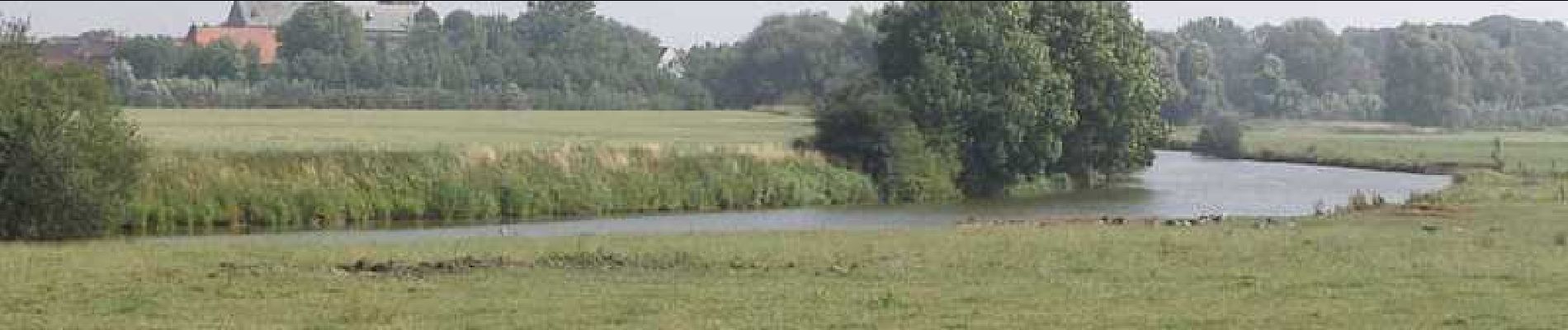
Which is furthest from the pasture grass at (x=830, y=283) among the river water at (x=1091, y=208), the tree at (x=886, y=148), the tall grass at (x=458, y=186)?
the tree at (x=886, y=148)

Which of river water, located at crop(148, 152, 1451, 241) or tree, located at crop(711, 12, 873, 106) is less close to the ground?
tree, located at crop(711, 12, 873, 106)

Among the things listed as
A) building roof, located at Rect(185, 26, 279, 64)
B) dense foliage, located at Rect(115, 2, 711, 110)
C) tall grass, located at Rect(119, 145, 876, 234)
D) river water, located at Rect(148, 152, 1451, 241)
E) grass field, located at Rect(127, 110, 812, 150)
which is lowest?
river water, located at Rect(148, 152, 1451, 241)

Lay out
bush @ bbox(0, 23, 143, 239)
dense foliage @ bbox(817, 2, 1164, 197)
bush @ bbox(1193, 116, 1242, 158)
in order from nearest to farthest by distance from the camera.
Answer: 1. bush @ bbox(0, 23, 143, 239)
2. dense foliage @ bbox(817, 2, 1164, 197)
3. bush @ bbox(1193, 116, 1242, 158)

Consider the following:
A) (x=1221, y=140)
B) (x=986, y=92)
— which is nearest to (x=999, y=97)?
(x=986, y=92)

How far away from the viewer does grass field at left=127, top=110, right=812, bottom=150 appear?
65.7m

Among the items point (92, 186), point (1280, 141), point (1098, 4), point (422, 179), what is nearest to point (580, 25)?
point (1280, 141)

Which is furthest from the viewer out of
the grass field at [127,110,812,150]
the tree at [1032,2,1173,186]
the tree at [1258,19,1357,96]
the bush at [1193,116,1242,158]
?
the tree at [1258,19,1357,96]

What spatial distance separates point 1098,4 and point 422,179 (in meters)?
31.5

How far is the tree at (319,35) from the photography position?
6063 inches

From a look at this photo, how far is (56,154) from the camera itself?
40.1 m

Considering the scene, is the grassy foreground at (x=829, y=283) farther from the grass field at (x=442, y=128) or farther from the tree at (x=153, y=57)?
the tree at (x=153, y=57)

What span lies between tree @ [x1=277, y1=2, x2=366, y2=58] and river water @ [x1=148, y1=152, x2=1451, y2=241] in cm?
8137

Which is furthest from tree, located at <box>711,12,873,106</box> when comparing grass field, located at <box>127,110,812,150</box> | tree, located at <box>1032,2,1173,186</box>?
tree, located at <box>1032,2,1173,186</box>

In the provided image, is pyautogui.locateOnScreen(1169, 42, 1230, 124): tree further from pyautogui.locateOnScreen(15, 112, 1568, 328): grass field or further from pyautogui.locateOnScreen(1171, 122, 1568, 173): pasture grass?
pyautogui.locateOnScreen(15, 112, 1568, 328): grass field
